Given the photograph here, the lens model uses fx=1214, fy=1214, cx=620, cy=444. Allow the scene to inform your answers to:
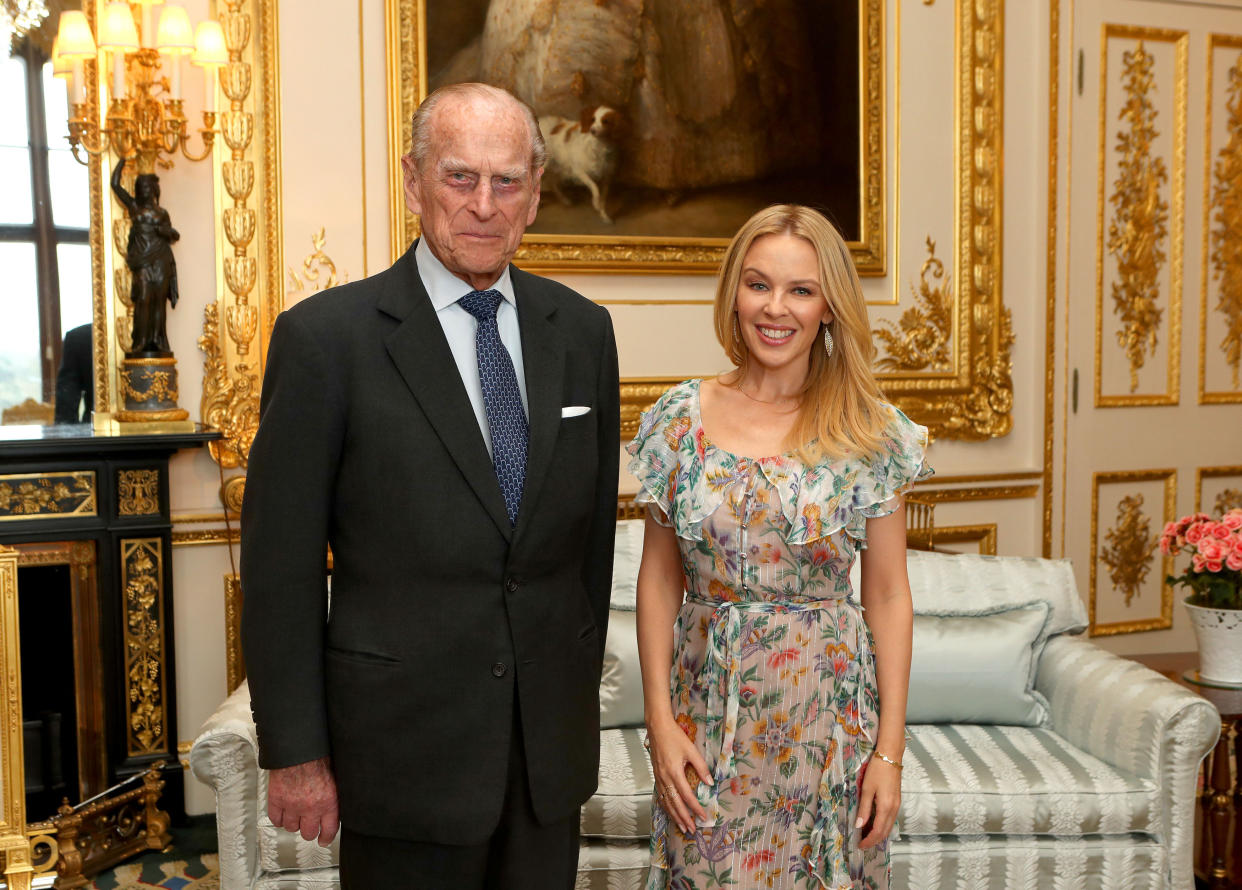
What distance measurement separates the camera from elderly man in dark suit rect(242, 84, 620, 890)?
149 cm

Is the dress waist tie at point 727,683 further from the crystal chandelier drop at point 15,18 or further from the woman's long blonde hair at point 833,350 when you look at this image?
the crystal chandelier drop at point 15,18

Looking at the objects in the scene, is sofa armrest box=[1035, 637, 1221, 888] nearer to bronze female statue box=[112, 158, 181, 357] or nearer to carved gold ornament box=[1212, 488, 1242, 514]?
carved gold ornament box=[1212, 488, 1242, 514]

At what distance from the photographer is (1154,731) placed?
8.96 ft

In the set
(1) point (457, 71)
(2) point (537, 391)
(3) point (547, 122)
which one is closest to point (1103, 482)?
(3) point (547, 122)

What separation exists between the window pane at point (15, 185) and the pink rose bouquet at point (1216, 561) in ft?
11.2

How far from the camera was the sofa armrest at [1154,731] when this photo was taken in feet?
8.91

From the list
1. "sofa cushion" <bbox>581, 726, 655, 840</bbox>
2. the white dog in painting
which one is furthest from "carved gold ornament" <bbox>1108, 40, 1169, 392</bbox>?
"sofa cushion" <bbox>581, 726, 655, 840</bbox>

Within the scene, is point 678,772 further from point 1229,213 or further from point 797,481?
point 1229,213

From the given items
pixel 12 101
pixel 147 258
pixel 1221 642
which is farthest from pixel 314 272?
pixel 1221 642

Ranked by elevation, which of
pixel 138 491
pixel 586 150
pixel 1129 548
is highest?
pixel 586 150

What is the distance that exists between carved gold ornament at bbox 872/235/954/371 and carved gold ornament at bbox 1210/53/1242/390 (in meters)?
1.32

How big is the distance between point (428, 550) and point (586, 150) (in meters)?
2.79

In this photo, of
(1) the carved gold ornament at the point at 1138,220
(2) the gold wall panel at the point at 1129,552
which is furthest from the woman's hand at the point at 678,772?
(1) the carved gold ornament at the point at 1138,220

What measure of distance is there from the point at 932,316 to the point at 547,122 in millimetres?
1640
